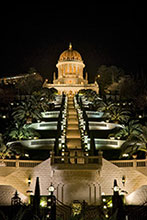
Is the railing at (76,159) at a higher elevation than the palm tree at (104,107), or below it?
below

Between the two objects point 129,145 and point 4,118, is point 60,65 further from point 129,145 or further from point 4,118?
point 129,145

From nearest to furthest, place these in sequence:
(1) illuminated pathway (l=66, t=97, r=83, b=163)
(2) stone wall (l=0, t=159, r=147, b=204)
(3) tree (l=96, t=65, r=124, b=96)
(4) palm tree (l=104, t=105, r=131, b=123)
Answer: (2) stone wall (l=0, t=159, r=147, b=204) → (1) illuminated pathway (l=66, t=97, r=83, b=163) → (4) palm tree (l=104, t=105, r=131, b=123) → (3) tree (l=96, t=65, r=124, b=96)

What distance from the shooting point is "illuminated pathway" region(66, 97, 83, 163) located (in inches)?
1528

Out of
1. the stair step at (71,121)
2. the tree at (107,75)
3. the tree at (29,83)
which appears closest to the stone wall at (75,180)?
the stair step at (71,121)

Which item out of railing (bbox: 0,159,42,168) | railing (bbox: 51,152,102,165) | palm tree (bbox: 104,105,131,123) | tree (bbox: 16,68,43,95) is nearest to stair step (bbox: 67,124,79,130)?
palm tree (bbox: 104,105,131,123)

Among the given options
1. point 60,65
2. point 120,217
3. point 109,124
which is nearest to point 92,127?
point 109,124

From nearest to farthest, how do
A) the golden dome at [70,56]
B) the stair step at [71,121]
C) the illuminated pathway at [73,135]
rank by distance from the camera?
the illuminated pathway at [73,135], the stair step at [71,121], the golden dome at [70,56]

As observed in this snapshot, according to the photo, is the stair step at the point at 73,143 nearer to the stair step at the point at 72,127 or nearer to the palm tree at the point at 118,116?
the stair step at the point at 72,127

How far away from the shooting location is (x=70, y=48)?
11731 centimetres

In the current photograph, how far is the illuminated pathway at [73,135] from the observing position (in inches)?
1528

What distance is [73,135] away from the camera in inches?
1902

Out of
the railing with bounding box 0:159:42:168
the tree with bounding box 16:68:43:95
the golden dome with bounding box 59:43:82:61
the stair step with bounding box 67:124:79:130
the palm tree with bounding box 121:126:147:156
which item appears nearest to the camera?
the railing with bounding box 0:159:42:168

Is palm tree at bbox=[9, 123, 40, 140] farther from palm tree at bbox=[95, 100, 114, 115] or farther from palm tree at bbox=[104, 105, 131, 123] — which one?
palm tree at bbox=[95, 100, 114, 115]

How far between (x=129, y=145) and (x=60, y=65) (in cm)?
7734
